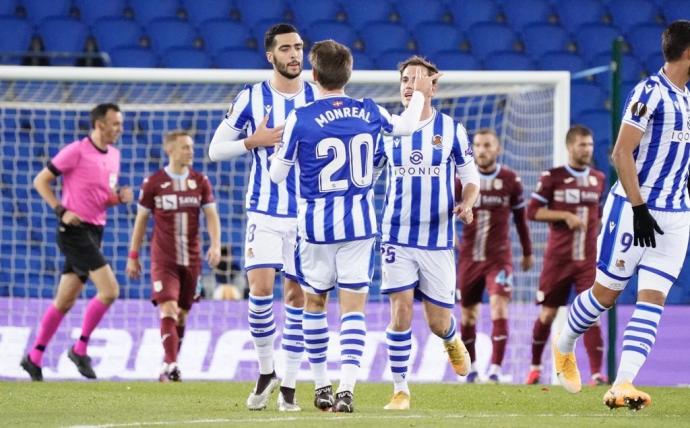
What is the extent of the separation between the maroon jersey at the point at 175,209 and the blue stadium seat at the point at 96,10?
17.5ft

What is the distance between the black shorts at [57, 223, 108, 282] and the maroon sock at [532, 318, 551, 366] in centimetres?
342

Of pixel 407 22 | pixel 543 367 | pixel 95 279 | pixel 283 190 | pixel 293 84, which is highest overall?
pixel 407 22

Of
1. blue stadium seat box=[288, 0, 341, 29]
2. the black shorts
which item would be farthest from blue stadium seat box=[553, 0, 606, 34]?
the black shorts

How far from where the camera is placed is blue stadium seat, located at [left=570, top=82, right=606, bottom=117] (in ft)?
49.3

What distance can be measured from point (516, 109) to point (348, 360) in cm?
579

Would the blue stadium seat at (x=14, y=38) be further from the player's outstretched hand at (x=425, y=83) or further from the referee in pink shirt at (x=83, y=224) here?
the player's outstretched hand at (x=425, y=83)

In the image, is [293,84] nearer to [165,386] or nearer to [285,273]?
[285,273]

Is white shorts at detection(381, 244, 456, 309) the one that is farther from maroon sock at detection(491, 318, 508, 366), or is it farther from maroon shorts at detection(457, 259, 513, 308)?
maroon sock at detection(491, 318, 508, 366)

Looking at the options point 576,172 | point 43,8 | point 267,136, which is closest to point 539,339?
point 576,172

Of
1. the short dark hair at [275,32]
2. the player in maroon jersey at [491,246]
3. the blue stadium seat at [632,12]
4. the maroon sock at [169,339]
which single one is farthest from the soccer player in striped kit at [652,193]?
the blue stadium seat at [632,12]

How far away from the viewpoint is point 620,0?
16656 millimetres

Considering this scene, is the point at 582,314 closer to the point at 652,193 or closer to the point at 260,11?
the point at 652,193

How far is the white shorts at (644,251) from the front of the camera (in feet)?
21.3

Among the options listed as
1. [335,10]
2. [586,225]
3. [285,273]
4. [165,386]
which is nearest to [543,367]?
[586,225]
